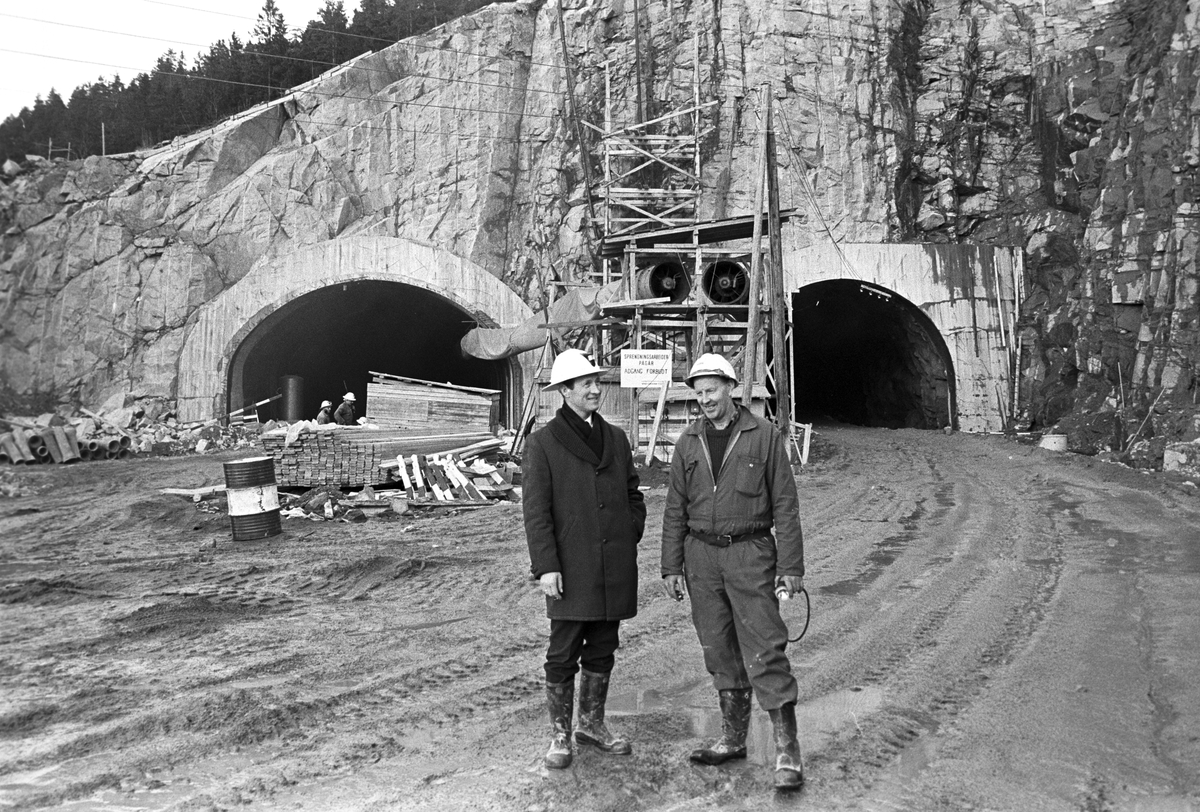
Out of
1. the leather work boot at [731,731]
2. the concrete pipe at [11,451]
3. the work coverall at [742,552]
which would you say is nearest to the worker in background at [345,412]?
the concrete pipe at [11,451]

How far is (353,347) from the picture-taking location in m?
26.1

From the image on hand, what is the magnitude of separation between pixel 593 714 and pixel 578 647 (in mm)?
322

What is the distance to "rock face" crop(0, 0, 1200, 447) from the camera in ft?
70.3

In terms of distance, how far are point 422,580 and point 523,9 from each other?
21.1 m

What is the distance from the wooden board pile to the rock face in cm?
919

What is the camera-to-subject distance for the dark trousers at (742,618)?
12.7ft

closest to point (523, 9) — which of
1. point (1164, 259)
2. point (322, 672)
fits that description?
point (1164, 259)

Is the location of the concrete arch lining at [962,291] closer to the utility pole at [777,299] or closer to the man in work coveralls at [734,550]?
the utility pole at [777,299]

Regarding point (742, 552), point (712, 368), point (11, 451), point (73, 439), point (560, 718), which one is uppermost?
point (712, 368)

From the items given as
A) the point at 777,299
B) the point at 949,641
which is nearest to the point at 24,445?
the point at 777,299

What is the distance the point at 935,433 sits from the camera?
1992 centimetres

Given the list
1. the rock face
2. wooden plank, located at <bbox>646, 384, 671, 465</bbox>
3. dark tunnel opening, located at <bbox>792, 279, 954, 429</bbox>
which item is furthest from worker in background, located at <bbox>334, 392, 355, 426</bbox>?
dark tunnel opening, located at <bbox>792, 279, 954, 429</bbox>

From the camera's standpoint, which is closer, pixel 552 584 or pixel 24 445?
pixel 552 584

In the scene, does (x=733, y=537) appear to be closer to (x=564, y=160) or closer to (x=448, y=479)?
(x=448, y=479)
